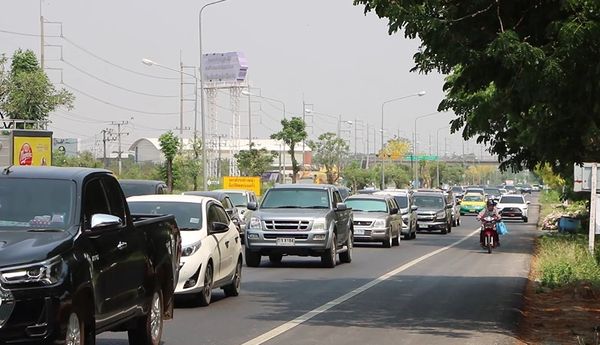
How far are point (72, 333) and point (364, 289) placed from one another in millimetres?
11875

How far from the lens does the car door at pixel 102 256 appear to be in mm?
9711

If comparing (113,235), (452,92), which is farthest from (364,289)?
(113,235)

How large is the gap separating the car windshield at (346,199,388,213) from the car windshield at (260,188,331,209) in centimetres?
968

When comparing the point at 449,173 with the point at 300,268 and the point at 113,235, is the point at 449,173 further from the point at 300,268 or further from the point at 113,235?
the point at 113,235

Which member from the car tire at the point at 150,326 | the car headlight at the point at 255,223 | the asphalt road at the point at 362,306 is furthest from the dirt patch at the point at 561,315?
the car headlight at the point at 255,223

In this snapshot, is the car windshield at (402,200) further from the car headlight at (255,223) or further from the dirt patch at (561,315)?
the dirt patch at (561,315)

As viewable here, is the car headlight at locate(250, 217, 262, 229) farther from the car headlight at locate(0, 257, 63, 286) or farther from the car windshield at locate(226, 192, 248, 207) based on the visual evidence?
the car headlight at locate(0, 257, 63, 286)

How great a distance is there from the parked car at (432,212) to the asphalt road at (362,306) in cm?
1977

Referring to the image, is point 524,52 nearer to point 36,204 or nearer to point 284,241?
point 36,204

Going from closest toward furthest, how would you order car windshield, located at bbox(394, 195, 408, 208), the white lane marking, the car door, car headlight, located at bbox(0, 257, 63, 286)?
1. car headlight, located at bbox(0, 257, 63, 286)
2. the car door
3. the white lane marking
4. car windshield, located at bbox(394, 195, 408, 208)

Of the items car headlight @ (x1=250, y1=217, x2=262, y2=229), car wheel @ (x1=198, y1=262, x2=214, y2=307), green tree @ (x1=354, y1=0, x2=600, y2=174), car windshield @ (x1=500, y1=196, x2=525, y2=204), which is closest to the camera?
green tree @ (x1=354, y1=0, x2=600, y2=174)

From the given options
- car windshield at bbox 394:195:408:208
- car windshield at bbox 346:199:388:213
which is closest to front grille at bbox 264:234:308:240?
car windshield at bbox 346:199:388:213

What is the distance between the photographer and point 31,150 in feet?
151

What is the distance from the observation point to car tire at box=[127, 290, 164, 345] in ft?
37.9
